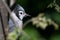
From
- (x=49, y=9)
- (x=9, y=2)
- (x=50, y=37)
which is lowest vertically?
(x=50, y=37)

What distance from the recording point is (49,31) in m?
0.56

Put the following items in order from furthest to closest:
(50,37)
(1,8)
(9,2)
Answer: (1,8) → (9,2) → (50,37)

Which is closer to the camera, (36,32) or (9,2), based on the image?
(36,32)

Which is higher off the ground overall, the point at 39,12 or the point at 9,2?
the point at 9,2

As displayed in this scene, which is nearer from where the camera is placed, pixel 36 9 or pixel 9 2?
pixel 36 9

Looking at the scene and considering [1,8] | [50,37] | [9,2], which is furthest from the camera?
[1,8]

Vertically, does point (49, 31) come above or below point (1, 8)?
below

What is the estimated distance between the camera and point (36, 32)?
0.55 m

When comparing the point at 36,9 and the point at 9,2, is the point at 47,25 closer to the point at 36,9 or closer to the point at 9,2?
the point at 36,9

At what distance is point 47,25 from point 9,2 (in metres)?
0.31

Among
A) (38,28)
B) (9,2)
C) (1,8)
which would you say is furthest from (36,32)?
(1,8)

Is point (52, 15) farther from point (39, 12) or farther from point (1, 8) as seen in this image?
point (1, 8)

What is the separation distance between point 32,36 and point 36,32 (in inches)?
0.7

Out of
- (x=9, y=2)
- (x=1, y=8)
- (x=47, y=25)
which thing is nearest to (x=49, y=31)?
(x=47, y=25)
